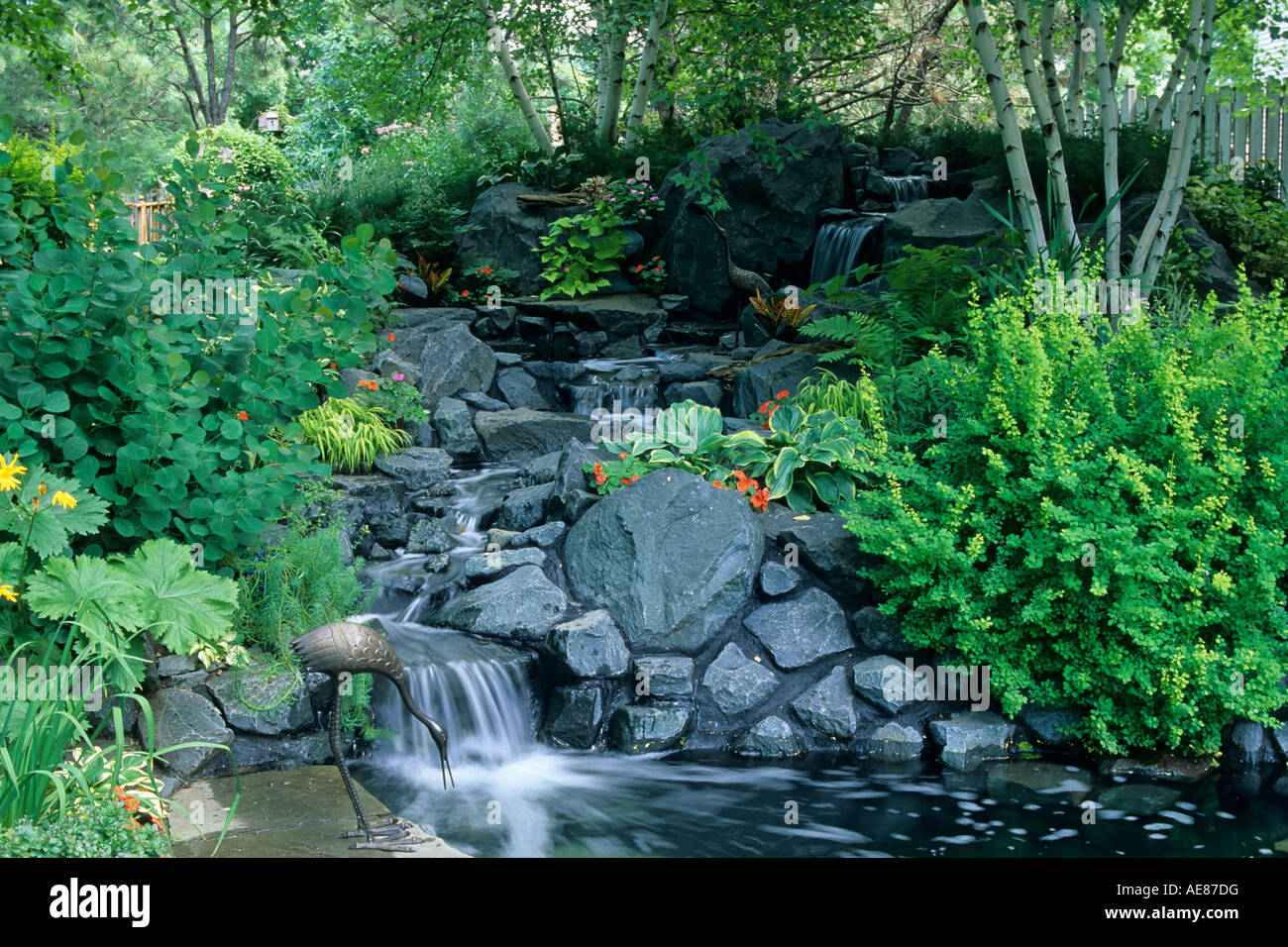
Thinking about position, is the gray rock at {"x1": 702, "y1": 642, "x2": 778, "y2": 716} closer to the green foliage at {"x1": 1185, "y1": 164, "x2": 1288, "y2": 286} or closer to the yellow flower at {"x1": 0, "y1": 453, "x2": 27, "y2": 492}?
the yellow flower at {"x1": 0, "y1": 453, "x2": 27, "y2": 492}

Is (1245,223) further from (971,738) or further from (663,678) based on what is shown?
(663,678)

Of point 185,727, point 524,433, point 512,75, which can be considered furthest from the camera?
point 512,75

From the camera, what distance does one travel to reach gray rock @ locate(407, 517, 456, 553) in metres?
6.33

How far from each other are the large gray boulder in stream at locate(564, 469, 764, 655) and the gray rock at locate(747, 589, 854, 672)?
0.59 feet

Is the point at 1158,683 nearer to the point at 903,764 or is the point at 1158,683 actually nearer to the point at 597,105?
the point at 903,764

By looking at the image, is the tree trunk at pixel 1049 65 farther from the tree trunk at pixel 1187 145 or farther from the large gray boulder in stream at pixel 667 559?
the large gray boulder in stream at pixel 667 559

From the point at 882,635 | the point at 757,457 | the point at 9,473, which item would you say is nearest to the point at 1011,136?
the point at 757,457

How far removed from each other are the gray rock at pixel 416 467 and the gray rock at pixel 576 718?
8.17 ft

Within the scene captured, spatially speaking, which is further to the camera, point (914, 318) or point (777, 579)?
point (914, 318)

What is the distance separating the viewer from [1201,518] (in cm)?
464

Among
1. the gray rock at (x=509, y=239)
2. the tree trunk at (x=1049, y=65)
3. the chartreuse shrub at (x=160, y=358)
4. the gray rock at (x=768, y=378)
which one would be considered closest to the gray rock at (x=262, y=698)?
the chartreuse shrub at (x=160, y=358)

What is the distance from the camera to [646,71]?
12.4 meters

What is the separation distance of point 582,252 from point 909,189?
3.91 m
